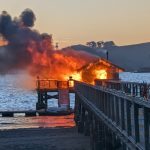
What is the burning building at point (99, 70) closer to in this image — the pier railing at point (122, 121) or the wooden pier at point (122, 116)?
the wooden pier at point (122, 116)

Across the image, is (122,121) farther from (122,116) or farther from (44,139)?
(44,139)

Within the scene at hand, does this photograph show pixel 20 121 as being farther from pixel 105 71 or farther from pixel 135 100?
pixel 135 100

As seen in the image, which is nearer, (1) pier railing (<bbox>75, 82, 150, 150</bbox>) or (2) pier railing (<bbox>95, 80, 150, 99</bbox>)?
(1) pier railing (<bbox>75, 82, 150, 150</bbox>)

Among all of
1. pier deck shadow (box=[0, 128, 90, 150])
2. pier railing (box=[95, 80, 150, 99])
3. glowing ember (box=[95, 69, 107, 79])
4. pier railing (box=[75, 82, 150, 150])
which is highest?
glowing ember (box=[95, 69, 107, 79])

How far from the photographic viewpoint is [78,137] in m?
45.1

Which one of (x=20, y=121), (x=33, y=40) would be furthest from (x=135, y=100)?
(x=33, y=40)

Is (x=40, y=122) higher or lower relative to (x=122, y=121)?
lower

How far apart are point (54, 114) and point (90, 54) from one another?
14.0 meters

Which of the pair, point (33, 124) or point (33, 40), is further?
point (33, 40)

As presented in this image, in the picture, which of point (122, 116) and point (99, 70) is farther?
point (99, 70)

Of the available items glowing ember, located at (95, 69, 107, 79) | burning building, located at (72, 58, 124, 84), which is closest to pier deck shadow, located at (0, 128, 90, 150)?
glowing ember, located at (95, 69, 107, 79)

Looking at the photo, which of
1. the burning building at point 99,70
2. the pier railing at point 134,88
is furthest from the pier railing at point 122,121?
the burning building at point 99,70

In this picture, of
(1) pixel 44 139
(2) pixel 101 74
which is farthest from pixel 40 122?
(1) pixel 44 139

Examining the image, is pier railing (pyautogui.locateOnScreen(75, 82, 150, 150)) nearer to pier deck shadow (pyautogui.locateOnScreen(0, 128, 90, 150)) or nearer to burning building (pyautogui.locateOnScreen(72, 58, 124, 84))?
pier deck shadow (pyautogui.locateOnScreen(0, 128, 90, 150))
